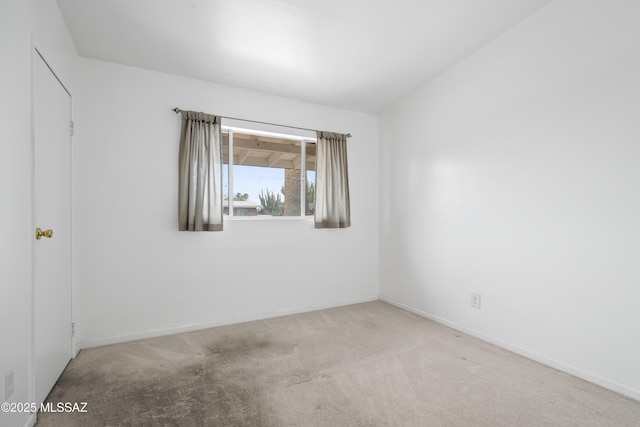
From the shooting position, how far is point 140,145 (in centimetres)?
287

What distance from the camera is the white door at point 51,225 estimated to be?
1745 millimetres

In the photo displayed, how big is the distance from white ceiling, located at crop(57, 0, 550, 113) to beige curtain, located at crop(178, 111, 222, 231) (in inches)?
21.0

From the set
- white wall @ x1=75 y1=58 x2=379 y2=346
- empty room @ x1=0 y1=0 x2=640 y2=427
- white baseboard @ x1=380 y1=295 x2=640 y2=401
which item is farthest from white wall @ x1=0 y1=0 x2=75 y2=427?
white baseboard @ x1=380 y1=295 x2=640 y2=401

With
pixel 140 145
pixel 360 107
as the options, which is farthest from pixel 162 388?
pixel 360 107

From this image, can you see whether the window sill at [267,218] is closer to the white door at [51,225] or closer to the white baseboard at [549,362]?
the white door at [51,225]

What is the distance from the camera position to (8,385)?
1.40 meters

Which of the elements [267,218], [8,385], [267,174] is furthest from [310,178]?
[8,385]

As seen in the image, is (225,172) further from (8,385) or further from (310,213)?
(8,385)

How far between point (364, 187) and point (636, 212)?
105 inches

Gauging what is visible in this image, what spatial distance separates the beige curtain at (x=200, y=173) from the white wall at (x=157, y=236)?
13cm

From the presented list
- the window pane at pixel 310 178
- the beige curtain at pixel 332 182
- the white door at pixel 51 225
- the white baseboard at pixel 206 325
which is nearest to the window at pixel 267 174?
the window pane at pixel 310 178

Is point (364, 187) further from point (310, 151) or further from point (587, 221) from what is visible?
point (587, 221)

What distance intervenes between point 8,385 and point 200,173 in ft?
6.66

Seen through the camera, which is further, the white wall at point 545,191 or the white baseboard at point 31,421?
the white wall at point 545,191
